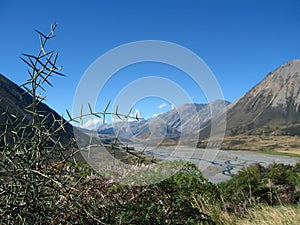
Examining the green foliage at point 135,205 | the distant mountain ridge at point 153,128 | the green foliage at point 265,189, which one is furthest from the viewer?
the green foliage at point 265,189

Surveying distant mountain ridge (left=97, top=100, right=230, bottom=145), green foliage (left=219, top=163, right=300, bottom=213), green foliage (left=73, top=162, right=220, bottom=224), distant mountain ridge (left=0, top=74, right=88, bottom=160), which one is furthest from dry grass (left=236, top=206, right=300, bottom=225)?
distant mountain ridge (left=0, top=74, right=88, bottom=160)

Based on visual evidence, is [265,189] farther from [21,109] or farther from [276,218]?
[21,109]

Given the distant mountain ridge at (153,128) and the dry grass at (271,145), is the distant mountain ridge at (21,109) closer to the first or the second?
the distant mountain ridge at (153,128)

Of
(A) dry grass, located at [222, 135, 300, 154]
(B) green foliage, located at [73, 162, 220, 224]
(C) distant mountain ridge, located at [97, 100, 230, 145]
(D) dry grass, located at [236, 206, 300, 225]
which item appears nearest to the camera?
(B) green foliage, located at [73, 162, 220, 224]

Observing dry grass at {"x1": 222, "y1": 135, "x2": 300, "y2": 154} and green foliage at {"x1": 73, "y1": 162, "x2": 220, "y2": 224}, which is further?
dry grass at {"x1": 222, "y1": 135, "x2": 300, "y2": 154}

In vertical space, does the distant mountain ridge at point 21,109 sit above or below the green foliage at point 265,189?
above

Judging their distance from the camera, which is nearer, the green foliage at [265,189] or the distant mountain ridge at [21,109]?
the distant mountain ridge at [21,109]

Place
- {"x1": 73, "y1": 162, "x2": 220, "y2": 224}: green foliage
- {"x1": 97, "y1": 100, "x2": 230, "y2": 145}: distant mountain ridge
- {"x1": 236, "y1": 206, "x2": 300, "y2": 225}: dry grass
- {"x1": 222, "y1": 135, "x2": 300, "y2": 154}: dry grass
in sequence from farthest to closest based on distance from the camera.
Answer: {"x1": 222, "y1": 135, "x2": 300, "y2": 154}: dry grass < {"x1": 236, "y1": 206, "x2": 300, "y2": 225}: dry grass < {"x1": 97, "y1": 100, "x2": 230, "y2": 145}: distant mountain ridge < {"x1": 73, "y1": 162, "x2": 220, "y2": 224}: green foliage

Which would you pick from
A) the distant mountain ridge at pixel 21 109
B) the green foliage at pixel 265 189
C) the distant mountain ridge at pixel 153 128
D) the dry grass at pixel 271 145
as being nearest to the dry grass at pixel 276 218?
the green foliage at pixel 265 189

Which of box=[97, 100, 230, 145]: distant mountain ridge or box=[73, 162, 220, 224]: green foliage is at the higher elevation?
box=[97, 100, 230, 145]: distant mountain ridge

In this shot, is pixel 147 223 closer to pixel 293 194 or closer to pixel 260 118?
pixel 293 194

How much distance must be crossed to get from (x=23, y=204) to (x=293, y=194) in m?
5.66

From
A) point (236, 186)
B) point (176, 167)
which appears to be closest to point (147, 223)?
point (176, 167)

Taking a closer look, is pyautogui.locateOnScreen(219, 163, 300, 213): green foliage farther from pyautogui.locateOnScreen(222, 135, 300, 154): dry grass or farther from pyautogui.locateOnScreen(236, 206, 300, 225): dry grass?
pyautogui.locateOnScreen(222, 135, 300, 154): dry grass
